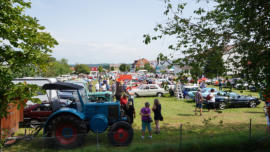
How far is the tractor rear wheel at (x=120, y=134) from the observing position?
7.34 meters

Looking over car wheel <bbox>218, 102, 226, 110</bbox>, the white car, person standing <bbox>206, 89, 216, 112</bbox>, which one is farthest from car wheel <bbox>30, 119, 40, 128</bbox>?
the white car

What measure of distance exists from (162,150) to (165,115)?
690cm

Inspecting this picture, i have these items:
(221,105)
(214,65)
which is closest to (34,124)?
(214,65)

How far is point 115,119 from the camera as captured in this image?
8.21 metres

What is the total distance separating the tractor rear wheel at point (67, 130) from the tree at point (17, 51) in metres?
2.95

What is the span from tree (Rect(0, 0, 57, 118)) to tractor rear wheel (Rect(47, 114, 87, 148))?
2945 mm

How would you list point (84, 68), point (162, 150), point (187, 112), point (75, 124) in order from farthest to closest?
point (84, 68)
point (187, 112)
point (75, 124)
point (162, 150)

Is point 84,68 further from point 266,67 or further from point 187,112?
point 266,67

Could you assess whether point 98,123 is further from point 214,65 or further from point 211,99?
point 211,99

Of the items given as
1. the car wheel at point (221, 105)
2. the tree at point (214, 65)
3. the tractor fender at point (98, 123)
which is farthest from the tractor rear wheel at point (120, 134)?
the car wheel at point (221, 105)

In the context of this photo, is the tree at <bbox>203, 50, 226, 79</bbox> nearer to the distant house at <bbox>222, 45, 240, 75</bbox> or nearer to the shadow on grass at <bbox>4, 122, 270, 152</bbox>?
the distant house at <bbox>222, 45, 240, 75</bbox>

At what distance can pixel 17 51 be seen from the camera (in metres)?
4.55

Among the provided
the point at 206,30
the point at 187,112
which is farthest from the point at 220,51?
the point at 187,112

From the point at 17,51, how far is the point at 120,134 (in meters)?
4.28
